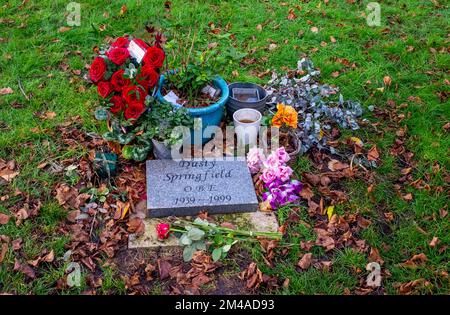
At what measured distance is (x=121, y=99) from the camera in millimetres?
3270

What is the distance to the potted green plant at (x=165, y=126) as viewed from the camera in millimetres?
3105

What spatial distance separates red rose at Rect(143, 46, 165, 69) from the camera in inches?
126

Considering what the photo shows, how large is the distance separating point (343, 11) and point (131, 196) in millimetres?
3765

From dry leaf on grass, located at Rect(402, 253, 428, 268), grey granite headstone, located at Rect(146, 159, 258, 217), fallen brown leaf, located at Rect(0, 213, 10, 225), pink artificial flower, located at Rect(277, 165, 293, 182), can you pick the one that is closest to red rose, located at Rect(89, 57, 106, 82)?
grey granite headstone, located at Rect(146, 159, 258, 217)

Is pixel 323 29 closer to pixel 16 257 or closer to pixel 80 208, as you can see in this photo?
pixel 80 208

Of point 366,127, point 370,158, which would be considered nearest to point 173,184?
point 370,158

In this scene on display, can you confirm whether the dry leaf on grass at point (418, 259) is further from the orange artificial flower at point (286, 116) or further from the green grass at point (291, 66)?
the orange artificial flower at point (286, 116)

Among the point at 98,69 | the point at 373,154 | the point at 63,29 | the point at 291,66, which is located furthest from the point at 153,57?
the point at 63,29

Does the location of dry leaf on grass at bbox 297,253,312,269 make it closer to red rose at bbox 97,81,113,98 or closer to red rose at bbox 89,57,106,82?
red rose at bbox 97,81,113,98

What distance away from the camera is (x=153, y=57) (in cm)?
322

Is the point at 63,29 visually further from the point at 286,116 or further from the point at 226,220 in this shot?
the point at 226,220

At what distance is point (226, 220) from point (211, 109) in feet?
2.82

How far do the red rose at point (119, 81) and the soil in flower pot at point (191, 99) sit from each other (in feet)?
1.13

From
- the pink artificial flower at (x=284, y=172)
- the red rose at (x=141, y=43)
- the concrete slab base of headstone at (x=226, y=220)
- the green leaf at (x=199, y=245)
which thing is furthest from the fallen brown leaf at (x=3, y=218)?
the pink artificial flower at (x=284, y=172)
